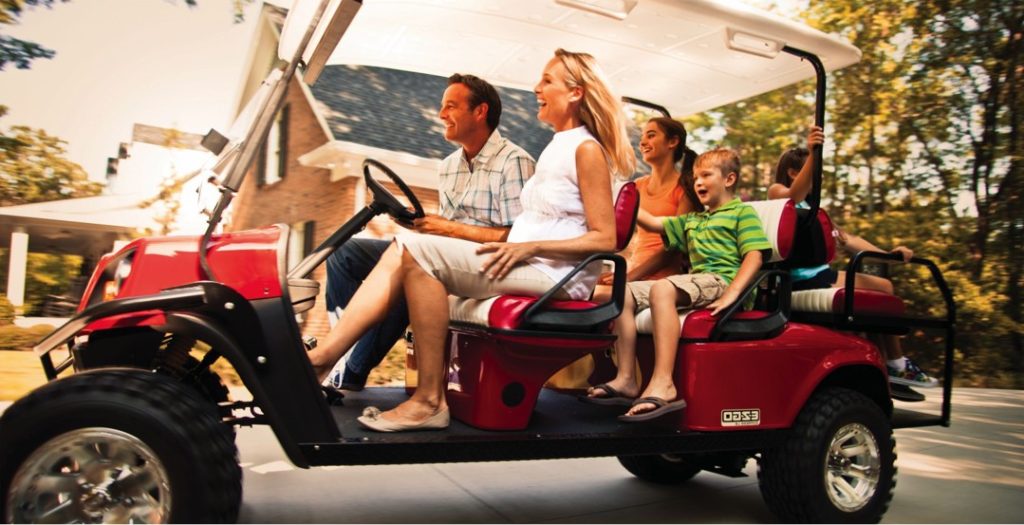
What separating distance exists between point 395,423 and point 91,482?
86cm

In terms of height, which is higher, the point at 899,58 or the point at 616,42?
the point at 899,58

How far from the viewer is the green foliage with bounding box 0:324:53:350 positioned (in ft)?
20.9

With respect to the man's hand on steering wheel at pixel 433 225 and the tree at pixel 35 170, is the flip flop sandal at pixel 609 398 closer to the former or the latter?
the man's hand on steering wheel at pixel 433 225

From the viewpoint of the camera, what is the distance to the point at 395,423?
96.4 inches

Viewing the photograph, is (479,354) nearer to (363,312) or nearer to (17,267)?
(363,312)

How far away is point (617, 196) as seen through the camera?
300cm

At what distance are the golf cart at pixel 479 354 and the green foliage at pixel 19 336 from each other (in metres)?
4.66

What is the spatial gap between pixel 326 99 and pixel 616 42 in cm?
733

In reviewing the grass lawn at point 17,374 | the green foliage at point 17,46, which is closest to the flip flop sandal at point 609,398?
the grass lawn at point 17,374

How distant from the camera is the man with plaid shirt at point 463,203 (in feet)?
10.4

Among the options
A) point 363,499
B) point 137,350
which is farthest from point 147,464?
point 363,499

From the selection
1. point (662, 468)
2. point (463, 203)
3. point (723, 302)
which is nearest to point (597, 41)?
point (463, 203)

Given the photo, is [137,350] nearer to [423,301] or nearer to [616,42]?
[423,301]

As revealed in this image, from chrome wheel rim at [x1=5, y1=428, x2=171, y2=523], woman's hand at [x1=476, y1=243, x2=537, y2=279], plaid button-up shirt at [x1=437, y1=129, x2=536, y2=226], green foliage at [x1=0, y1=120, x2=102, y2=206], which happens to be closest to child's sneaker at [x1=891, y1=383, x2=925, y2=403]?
plaid button-up shirt at [x1=437, y1=129, x2=536, y2=226]
